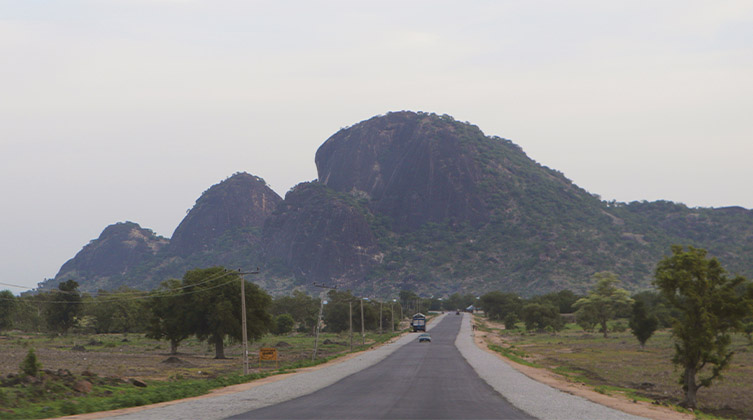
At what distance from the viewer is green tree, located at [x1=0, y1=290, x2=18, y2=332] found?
11594cm

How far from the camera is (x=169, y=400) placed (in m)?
32.3

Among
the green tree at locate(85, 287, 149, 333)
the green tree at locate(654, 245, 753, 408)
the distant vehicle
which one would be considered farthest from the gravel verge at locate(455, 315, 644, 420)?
the green tree at locate(85, 287, 149, 333)

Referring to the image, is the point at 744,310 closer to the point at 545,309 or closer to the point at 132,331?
the point at 545,309

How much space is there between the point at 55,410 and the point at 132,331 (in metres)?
114

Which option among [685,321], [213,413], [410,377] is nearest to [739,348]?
[685,321]

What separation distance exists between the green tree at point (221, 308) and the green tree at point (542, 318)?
64242mm

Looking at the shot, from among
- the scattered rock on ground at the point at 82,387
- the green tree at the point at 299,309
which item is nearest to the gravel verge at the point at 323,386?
the scattered rock on ground at the point at 82,387

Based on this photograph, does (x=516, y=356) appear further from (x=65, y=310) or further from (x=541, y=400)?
(x=65, y=310)

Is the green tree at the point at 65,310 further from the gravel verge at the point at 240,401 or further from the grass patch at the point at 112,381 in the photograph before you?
the gravel verge at the point at 240,401

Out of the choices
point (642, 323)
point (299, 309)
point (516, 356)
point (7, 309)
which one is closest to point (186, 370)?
point (516, 356)

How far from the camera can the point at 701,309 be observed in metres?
37.2

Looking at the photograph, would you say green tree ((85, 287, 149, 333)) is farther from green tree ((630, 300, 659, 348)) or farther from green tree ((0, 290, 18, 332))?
green tree ((630, 300, 659, 348))

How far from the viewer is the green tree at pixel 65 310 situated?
116188mm

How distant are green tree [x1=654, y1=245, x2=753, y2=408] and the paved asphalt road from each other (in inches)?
440
